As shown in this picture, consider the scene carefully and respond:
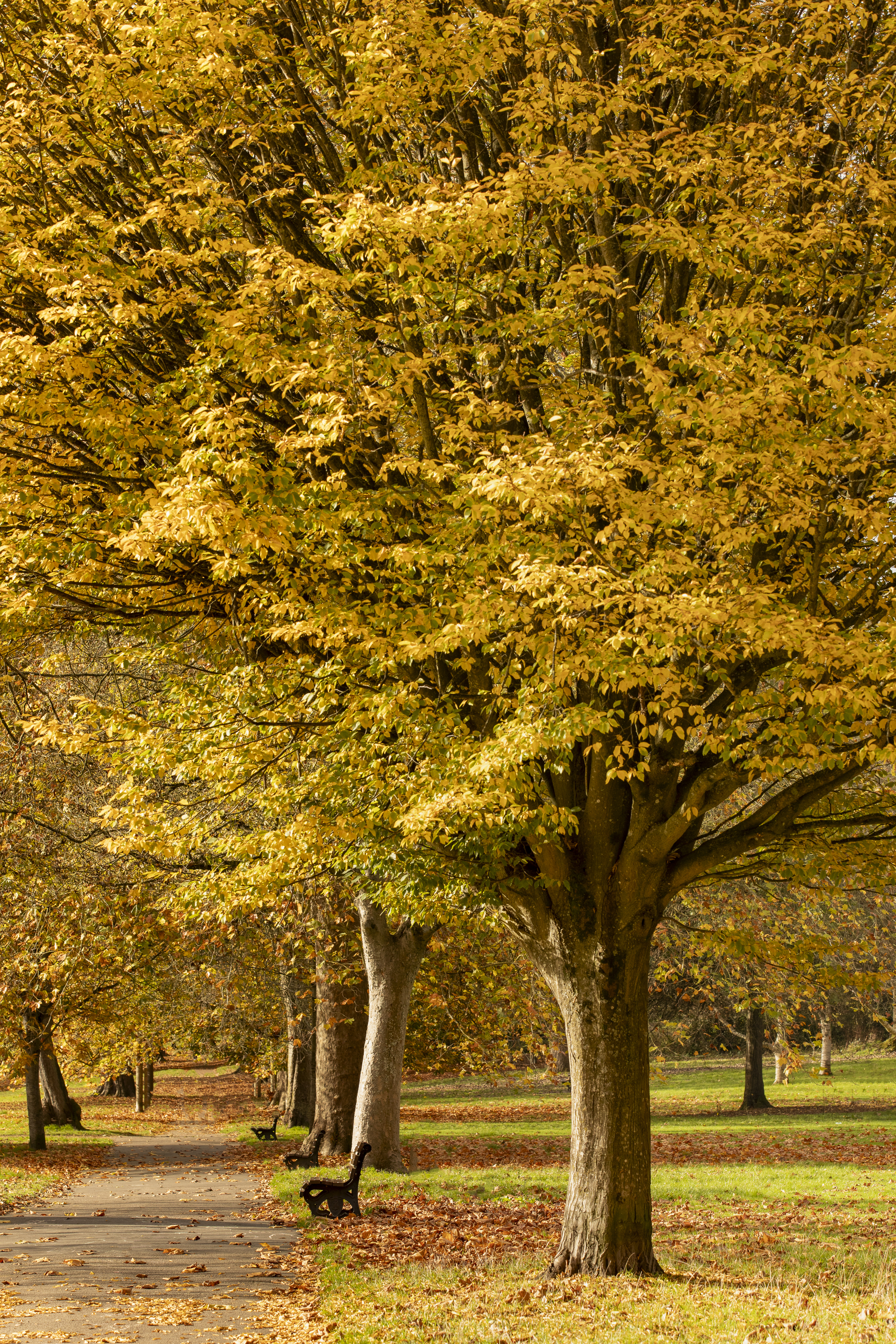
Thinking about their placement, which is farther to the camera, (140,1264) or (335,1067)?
(335,1067)

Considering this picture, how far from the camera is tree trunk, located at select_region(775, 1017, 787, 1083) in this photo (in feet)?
45.3

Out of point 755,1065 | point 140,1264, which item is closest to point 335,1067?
point 140,1264

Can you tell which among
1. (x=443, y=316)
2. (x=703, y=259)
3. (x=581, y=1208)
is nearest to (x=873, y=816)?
(x=581, y=1208)

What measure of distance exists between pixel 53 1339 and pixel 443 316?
303 inches

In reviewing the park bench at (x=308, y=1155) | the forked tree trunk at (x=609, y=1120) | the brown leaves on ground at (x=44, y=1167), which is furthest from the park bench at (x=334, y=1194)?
the park bench at (x=308, y=1155)

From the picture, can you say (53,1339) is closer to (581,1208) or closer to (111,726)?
(581,1208)

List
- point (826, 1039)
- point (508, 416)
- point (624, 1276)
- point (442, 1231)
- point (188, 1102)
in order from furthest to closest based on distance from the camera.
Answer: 1. point (188, 1102)
2. point (826, 1039)
3. point (442, 1231)
4. point (624, 1276)
5. point (508, 416)

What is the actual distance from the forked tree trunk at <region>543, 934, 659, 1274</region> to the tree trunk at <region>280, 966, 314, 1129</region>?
1060cm

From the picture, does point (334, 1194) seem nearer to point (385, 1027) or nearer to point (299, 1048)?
point (385, 1027)

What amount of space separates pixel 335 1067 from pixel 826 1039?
22678 millimetres

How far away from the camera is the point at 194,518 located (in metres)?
6.63

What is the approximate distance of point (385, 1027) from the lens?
51.1 feet

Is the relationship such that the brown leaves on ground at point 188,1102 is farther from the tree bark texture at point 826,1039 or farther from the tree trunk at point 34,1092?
the tree bark texture at point 826,1039

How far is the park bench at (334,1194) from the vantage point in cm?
1173
